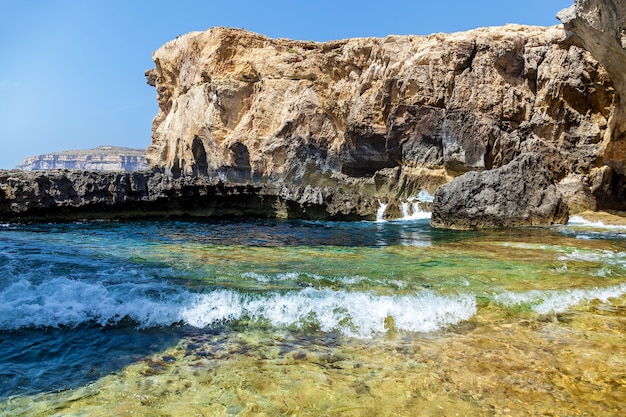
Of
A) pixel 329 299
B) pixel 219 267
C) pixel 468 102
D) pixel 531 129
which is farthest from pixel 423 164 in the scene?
pixel 329 299

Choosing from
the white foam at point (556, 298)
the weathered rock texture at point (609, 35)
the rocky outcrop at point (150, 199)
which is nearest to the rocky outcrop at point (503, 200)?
the weathered rock texture at point (609, 35)

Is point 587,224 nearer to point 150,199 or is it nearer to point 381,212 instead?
point 381,212

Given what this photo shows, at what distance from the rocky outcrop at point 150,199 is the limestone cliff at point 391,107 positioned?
7420 mm

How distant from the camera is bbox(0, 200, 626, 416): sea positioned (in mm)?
3779

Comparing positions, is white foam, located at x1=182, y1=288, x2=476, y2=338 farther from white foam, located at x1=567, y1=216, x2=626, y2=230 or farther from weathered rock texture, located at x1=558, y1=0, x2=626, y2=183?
white foam, located at x1=567, y1=216, x2=626, y2=230

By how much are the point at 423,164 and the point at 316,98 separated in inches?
401

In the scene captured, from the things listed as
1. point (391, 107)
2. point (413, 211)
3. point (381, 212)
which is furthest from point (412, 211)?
point (391, 107)

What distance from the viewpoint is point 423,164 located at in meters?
26.4

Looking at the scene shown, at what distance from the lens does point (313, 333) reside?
540 centimetres

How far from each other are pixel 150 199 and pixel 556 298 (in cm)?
1787

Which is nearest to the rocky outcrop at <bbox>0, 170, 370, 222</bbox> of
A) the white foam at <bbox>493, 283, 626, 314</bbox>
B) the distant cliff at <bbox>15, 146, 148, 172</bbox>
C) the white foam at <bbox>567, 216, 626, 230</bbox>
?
the white foam at <bbox>567, 216, 626, 230</bbox>

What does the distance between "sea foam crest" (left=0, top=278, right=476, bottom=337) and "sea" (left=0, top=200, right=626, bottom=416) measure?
0.09 feet

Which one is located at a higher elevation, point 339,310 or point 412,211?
point 412,211

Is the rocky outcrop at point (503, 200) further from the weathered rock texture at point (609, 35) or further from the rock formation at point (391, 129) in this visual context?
the weathered rock texture at point (609, 35)
